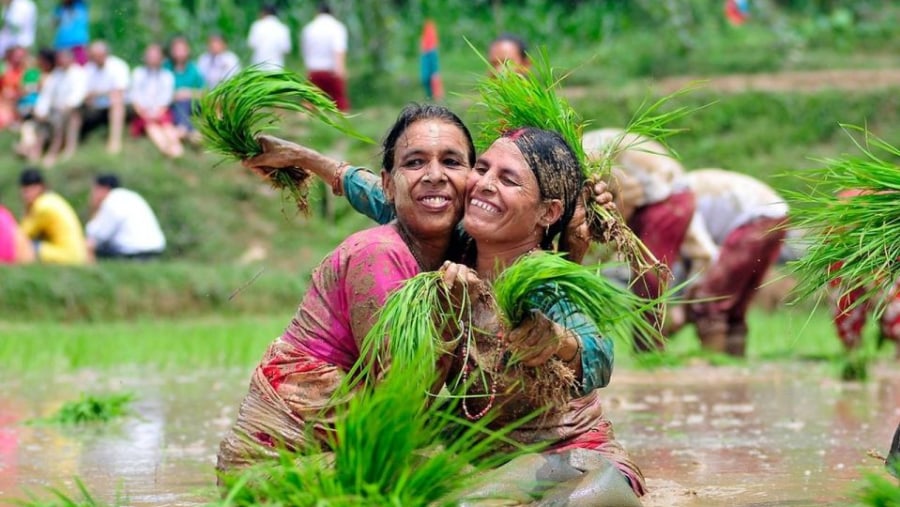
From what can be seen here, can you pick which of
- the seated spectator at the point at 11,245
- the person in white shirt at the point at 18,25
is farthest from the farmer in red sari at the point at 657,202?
the person in white shirt at the point at 18,25

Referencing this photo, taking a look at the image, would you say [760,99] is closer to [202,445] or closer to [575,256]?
[202,445]

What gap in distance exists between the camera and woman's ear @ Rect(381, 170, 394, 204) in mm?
4828

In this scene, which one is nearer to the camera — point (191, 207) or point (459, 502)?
point (459, 502)

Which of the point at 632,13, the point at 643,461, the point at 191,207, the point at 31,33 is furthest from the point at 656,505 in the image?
the point at 632,13

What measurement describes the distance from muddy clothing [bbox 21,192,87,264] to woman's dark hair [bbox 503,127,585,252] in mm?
9323

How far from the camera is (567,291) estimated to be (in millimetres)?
4004

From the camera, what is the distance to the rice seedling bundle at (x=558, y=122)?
482 centimetres

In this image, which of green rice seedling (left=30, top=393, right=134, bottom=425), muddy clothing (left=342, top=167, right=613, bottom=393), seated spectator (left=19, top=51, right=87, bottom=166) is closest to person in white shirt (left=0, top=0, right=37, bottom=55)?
seated spectator (left=19, top=51, right=87, bottom=166)

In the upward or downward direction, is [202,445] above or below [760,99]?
below

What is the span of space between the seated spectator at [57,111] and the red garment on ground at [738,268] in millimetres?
8594

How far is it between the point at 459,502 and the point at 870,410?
157 inches

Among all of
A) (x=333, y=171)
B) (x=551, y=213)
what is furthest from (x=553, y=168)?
(x=333, y=171)

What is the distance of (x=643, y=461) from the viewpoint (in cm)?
602

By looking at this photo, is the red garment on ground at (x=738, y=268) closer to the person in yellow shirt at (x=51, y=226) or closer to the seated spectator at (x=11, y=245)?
the person in yellow shirt at (x=51, y=226)
